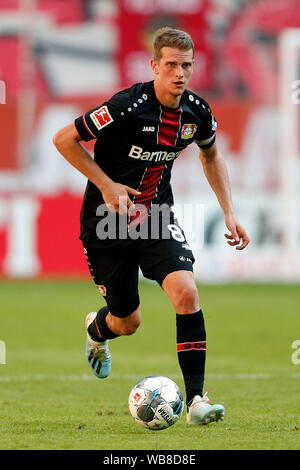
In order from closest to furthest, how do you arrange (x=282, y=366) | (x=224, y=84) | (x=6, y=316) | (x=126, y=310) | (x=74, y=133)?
(x=74, y=133) → (x=126, y=310) → (x=282, y=366) → (x=6, y=316) → (x=224, y=84)

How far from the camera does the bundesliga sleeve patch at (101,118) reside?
587 centimetres

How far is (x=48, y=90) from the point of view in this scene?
31891 mm

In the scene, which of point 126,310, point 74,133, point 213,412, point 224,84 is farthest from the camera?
point 224,84

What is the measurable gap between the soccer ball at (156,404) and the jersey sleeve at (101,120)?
1523 mm

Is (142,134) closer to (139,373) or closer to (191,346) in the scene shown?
(191,346)

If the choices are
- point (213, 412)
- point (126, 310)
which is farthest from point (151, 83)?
point (213, 412)

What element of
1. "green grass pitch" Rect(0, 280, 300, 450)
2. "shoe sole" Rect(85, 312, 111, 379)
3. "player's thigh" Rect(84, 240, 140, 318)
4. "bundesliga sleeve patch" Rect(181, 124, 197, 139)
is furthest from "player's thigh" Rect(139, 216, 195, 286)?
"shoe sole" Rect(85, 312, 111, 379)

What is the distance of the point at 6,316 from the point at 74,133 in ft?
23.4

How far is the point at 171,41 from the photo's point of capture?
5.84 meters

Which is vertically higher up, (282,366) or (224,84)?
(224,84)

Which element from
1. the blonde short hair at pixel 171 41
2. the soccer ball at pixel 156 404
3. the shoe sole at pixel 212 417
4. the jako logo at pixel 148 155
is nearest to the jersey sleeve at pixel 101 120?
the jako logo at pixel 148 155

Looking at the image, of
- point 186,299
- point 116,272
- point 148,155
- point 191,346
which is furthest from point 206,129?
point 191,346

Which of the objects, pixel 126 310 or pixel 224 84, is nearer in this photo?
pixel 126 310
